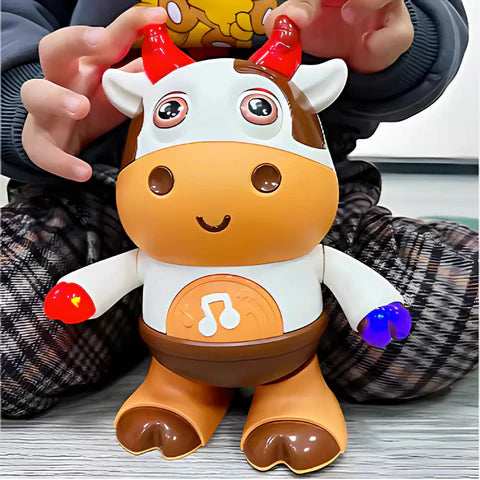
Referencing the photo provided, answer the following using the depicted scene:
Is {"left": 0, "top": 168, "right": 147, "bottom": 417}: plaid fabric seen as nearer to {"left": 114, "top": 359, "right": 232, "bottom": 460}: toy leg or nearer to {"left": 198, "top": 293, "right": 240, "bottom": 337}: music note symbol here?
{"left": 114, "top": 359, "right": 232, "bottom": 460}: toy leg

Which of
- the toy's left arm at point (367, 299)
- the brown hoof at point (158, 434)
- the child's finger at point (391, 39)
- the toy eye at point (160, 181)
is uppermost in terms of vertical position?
the child's finger at point (391, 39)

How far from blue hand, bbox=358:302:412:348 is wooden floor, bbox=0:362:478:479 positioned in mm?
122

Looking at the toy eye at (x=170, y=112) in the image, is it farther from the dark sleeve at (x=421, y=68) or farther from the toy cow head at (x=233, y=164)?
the dark sleeve at (x=421, y=68)

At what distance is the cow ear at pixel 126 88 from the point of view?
59 cm

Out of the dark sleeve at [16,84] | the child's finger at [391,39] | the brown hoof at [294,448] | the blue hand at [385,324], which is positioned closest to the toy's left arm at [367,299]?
the blue hand at [385,324]

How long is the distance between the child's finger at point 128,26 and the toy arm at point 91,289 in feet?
0.65

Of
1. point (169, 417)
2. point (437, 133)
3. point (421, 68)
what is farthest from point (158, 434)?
point (437, 133)

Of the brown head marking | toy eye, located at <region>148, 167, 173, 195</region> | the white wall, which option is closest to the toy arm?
toy eye, located at <region>148, 167, 173, 195</region>

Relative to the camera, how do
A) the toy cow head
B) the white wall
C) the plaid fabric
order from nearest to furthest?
the toy cow head < the plaid fabric < the white wall

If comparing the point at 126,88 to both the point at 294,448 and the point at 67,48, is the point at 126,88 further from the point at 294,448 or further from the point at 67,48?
the point at 294,448

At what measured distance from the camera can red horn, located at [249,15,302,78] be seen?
0.58 meters

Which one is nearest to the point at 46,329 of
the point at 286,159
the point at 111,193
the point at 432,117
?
the point at 111,193

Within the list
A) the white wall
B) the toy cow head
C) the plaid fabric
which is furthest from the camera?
the white wall

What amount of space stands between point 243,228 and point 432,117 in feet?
7.49
